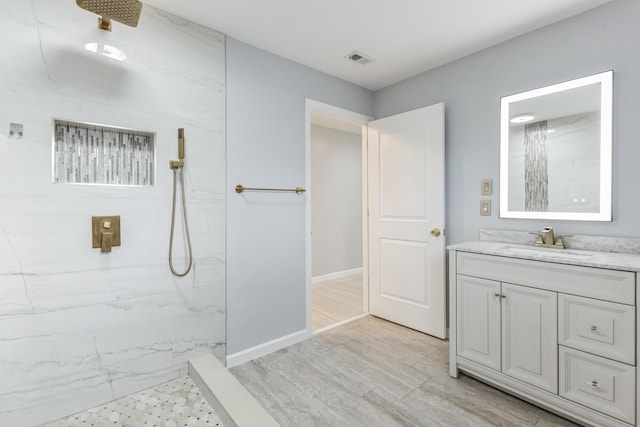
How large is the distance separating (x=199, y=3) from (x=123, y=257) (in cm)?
162

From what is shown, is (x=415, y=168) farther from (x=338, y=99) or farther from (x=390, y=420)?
(x=390, y=420)

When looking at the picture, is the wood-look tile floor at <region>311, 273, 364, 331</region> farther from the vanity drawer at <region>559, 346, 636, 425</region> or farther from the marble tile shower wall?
the vanity drawer at <region>559, 346, 636, 425</region>

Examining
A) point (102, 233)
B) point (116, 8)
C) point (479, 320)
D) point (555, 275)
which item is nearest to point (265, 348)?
point (102, 233)

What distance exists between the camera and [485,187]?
247 centimetres

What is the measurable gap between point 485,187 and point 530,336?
45.7 inches

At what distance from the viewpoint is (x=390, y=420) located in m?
1.69

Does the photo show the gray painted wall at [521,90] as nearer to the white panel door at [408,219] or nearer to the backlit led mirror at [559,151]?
the backlit led mirror at [559,151]

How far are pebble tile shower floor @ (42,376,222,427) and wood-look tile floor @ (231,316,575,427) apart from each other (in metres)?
0.34

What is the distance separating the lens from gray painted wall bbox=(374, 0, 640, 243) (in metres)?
1.84

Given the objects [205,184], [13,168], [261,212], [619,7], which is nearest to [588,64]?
[619,7]

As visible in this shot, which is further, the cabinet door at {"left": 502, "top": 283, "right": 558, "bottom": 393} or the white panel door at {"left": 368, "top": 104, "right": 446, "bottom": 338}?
the white panel door at {"left": 368, "top": 104, "right": 446, "bottom": 338}

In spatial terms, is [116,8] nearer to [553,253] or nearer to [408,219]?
[408,219]

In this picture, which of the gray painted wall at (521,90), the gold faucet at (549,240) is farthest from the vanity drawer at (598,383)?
the gray painted wall at (521,90)

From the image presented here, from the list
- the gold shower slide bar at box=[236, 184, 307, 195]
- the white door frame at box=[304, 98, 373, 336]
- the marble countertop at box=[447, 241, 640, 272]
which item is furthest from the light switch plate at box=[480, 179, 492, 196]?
the gold shower slide bar at box=[236, 184, 307, 195]
